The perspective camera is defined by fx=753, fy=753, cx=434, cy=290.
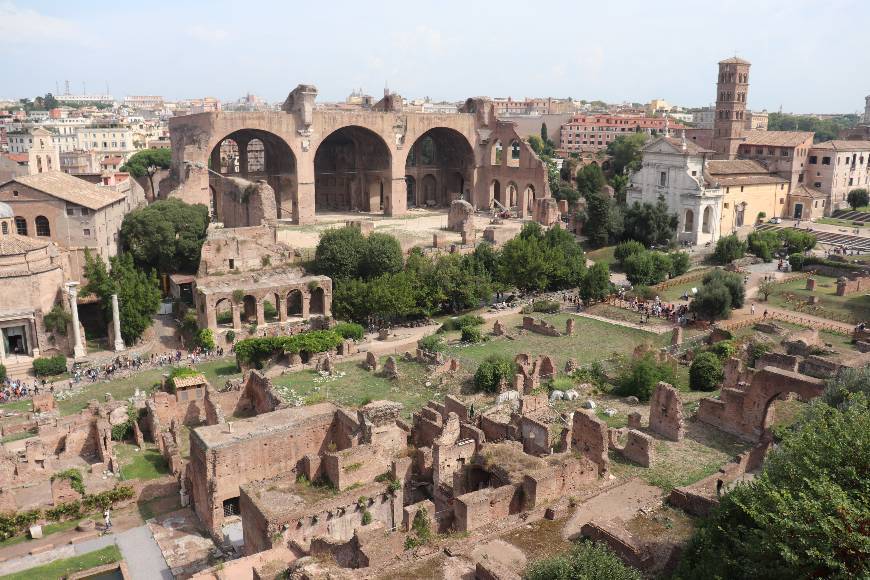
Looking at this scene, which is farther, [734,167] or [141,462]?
[734,167]

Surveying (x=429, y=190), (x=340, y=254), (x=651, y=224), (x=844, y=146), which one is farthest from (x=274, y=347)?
(x=844, y=146)

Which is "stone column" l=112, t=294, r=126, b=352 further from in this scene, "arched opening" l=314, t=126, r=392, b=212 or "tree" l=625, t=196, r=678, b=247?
"tree" l=625, t=196, r=678, b=247

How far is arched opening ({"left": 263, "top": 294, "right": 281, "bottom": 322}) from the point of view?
125 feet

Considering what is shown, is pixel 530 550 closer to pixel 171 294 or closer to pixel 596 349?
pixel 596 349

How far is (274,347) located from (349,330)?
406cm

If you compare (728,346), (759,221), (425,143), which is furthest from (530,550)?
(425,143)

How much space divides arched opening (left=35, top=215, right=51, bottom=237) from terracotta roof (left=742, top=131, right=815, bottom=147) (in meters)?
50.4

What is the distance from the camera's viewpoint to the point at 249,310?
38.1m

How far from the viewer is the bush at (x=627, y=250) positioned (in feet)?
145

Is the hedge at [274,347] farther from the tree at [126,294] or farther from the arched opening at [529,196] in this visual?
the arched opening at [529,196]

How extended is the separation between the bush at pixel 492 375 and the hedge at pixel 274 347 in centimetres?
805

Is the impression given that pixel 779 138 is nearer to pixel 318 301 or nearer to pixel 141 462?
pixel 318 301

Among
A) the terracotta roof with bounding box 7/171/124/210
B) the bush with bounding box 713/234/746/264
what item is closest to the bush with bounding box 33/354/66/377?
the terracotta roof with bounding box 7/171/124/210

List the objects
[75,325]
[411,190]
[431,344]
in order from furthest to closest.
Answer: [411,190] < [75,325] < [431,344]
